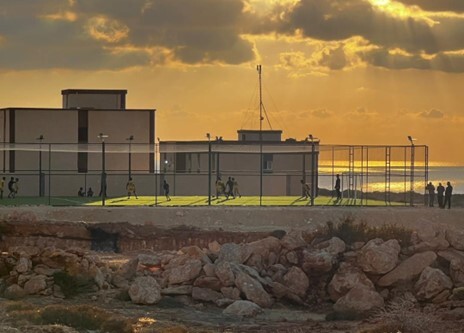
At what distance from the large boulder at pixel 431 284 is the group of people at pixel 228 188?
22.9m

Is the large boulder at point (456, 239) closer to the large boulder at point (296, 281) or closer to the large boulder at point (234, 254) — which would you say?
Answer: the large boulder at point (296, 281)

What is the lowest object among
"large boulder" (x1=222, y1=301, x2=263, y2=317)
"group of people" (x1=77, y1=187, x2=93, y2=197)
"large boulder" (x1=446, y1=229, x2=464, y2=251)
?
"large boulder" (x1=222, y1=301, x2=263, y2=317)

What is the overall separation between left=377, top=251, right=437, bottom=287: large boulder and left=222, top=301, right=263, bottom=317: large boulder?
14.9 ft

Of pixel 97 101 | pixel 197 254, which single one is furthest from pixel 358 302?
pixel 97 101

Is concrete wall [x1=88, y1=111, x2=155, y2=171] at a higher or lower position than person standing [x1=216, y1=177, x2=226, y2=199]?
higher

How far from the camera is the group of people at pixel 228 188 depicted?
170 ft

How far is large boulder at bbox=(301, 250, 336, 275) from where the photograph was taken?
99.2 feet

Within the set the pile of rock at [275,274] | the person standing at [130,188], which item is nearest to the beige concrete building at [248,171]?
the person standing at [130,188]

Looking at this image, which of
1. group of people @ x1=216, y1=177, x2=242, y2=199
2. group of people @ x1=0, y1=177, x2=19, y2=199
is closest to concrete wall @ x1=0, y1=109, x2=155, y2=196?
group of people @ x1=0, y1=177, x2=19, y2=199

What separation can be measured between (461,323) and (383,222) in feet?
51.8

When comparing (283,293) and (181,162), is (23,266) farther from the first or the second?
(181,162)

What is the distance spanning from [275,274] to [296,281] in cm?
80

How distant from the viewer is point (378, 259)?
2972cm

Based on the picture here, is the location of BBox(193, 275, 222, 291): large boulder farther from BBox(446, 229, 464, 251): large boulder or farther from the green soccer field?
the green soccer field
